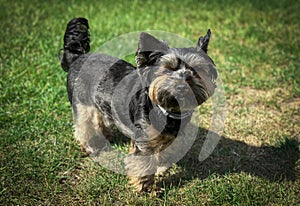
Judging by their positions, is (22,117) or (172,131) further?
(22,117)

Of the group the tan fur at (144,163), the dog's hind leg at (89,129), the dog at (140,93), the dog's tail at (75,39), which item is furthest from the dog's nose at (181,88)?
the dog's tail at (75,39)

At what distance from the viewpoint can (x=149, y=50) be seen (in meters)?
4.01

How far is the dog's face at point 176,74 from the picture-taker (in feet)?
12.8

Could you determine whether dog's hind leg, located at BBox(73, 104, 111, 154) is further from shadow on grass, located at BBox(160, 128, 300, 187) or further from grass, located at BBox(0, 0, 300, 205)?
shadow on grass, located at BBox(160, 128, 300, 187)

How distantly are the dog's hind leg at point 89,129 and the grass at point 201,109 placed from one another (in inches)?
6.7

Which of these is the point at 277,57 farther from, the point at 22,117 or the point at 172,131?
the point at 22,117

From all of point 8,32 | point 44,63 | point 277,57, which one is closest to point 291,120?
point 277,57

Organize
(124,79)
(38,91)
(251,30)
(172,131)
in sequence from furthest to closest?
(251,30) < (38,91) < (124,79) < (172,131)

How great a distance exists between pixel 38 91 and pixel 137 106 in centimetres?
293

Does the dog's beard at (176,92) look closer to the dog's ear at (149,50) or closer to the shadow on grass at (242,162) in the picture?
the dog's ear at (149,50)

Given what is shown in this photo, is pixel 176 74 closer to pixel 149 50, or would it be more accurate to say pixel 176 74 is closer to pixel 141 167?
pixel 149 50

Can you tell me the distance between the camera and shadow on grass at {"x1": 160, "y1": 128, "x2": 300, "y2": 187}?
16.4 feet

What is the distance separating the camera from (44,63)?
752 centimetres

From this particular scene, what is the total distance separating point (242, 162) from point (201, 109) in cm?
149
